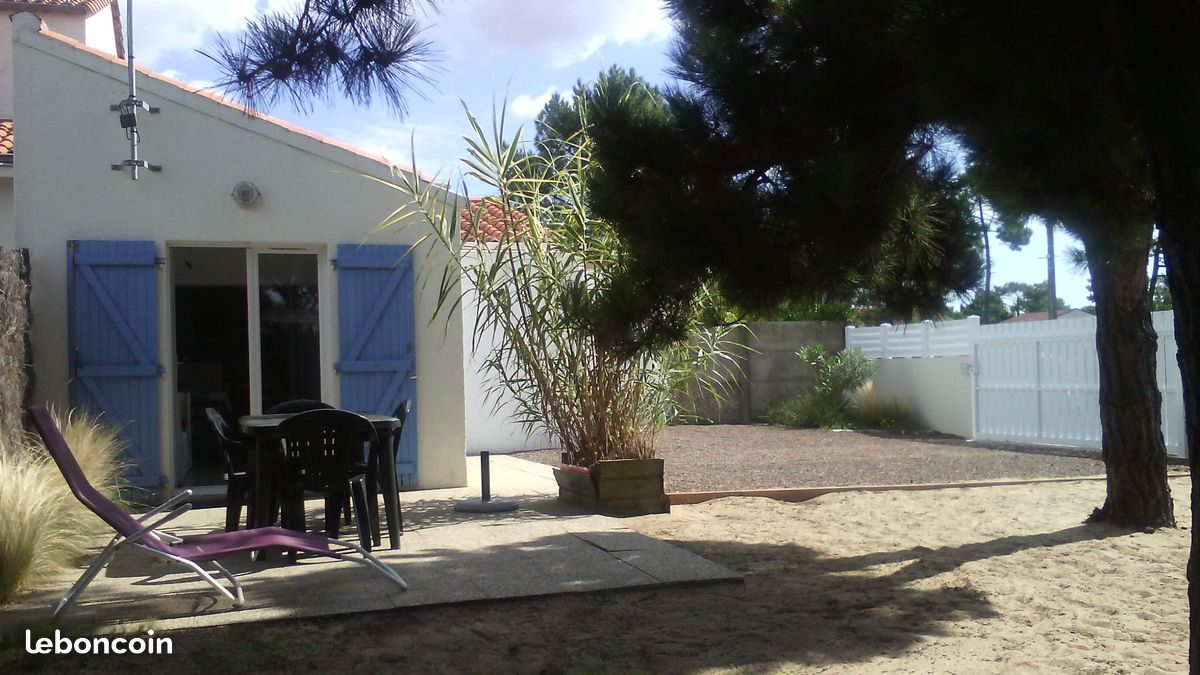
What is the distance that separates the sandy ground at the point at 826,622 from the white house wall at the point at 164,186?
142 inches

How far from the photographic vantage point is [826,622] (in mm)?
4121

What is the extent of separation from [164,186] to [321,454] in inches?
137

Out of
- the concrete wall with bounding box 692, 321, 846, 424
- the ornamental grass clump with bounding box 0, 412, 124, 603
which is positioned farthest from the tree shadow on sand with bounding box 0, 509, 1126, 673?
the concrete wall with bounding box 692, 321, 846, 424

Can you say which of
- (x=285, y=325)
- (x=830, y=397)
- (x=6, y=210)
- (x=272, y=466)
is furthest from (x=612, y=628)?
(x=830, y=397)

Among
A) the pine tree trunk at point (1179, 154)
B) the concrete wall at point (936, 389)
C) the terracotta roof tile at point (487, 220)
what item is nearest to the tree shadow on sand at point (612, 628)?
the pine tree trunk at point (1179, 154)

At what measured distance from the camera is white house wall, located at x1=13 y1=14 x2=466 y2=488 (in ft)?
23.9

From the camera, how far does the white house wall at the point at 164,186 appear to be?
7.29 m

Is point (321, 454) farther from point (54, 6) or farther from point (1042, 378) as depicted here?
point (54, 6)

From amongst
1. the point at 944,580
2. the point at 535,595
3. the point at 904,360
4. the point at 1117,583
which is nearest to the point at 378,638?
the point at 535,595

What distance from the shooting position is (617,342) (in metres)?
5.01

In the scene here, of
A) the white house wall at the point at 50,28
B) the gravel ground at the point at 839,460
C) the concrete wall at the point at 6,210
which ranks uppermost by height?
the white house wall at the point at 50,28

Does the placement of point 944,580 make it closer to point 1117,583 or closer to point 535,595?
point 1117,583

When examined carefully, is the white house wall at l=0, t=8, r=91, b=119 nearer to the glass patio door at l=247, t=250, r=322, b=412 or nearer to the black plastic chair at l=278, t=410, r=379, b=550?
the glass patio door at l=247, t=250, r=322, b=412

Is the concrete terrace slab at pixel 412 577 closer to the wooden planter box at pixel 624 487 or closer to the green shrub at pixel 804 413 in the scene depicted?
the wooden planter box at pixel 624 487
